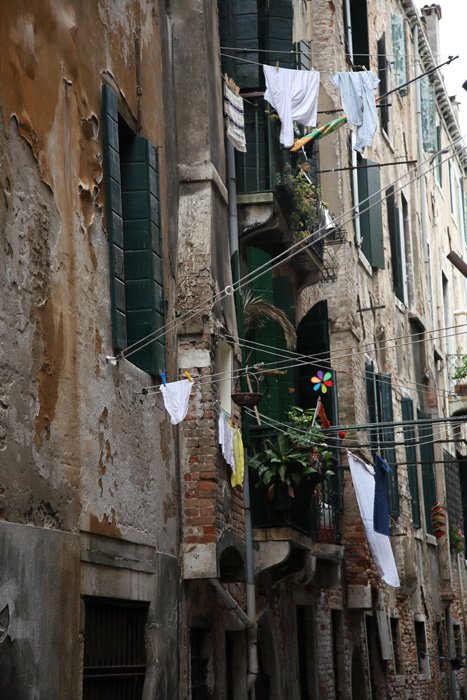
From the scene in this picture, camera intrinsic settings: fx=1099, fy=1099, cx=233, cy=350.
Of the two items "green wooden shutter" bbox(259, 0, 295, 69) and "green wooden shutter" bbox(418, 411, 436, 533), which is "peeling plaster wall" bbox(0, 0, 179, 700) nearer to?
"green wooden shutter" bbox(259, 0, 295, 69)

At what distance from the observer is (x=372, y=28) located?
20125 millimetres

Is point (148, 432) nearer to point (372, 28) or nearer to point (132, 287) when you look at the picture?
point (132, 287)

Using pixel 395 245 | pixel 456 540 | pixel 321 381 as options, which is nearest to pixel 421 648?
pixel 456 540

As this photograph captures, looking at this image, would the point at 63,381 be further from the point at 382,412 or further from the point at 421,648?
the point at 421,648

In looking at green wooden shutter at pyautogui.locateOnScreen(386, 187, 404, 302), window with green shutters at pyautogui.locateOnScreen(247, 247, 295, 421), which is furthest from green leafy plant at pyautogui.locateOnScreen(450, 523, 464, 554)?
window with green shutters at pyautogui.locateOnScreen(247, 247, 295, 421)

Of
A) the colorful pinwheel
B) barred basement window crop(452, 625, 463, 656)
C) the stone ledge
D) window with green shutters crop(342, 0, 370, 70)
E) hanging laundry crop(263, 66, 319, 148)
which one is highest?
window with green shutters crop(342, 0, 370, 70)

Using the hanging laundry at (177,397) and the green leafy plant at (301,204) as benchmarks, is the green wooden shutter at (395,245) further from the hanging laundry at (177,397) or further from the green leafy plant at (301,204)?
the hanging laundry at (177,397)

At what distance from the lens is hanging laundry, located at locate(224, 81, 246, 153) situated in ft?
35.9

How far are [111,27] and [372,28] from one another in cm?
1305

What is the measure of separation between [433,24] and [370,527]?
1947 centimetres

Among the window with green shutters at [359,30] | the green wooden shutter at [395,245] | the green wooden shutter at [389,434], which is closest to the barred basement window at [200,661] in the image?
the green wooden shutter at [389,434]

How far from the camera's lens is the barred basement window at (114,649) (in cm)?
689

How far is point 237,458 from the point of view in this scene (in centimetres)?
1000

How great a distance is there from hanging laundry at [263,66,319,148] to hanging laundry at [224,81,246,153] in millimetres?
774
